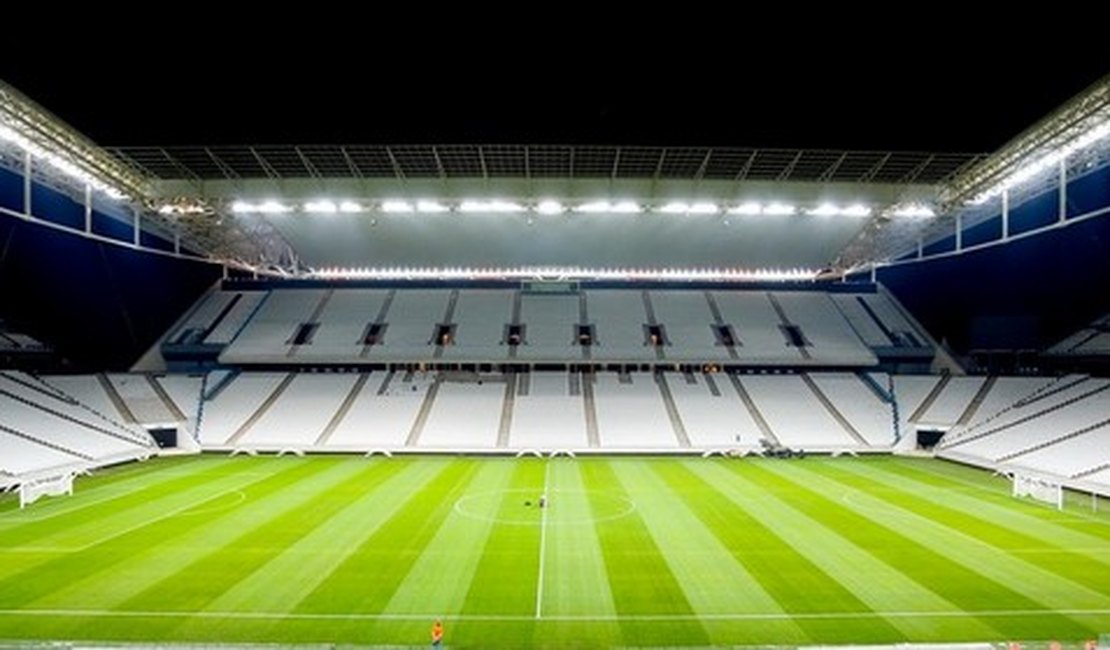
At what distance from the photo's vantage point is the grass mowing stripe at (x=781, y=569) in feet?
36.6

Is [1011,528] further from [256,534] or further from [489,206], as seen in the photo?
[489,206]

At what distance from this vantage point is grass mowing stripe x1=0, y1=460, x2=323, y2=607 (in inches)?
507

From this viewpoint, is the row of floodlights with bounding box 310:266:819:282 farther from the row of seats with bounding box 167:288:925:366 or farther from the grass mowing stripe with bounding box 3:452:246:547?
the grass mowing stripe with bounding box 3:452:246:547

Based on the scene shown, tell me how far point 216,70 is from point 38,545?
448 inches

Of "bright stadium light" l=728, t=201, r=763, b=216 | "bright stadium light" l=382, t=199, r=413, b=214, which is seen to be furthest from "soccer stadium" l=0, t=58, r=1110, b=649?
"bright stadium light" l=382, t=199, r=413, b=214

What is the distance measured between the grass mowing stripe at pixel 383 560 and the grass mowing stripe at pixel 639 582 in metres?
4.09

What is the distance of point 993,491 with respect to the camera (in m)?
22.9

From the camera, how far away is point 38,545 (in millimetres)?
15883

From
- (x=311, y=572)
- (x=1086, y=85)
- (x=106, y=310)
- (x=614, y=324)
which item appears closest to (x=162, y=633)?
(x=311, y=572)

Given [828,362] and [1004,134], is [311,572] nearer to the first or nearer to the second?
[1004,134]

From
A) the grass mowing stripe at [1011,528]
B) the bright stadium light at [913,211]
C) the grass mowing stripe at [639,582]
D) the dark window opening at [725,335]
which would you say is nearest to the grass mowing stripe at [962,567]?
the grass mowing stripe at [1011,528]

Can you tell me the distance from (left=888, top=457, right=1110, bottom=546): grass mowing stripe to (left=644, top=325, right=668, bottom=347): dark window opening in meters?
13.7

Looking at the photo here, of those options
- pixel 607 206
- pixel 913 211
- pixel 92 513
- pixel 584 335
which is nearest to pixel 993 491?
pixel 913 211

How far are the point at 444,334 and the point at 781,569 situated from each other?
29.3m
